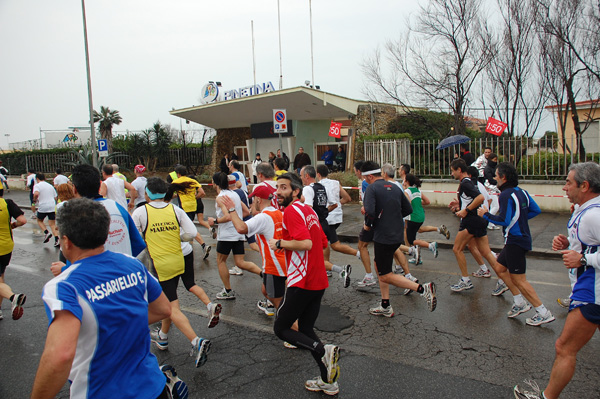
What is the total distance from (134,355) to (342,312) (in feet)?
12.7

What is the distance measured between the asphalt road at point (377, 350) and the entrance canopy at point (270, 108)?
551 inches

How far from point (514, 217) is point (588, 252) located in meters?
2.12

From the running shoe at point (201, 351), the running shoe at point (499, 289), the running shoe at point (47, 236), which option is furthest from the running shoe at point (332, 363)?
the running shoe at point (47, 236)

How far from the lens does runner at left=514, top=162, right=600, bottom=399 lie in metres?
3.12

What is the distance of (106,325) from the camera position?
6.93ft

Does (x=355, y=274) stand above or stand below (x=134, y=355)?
below

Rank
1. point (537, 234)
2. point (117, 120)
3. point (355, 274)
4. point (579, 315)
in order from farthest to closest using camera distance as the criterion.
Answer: point (117, 120)
point (537, 234)
point (355, 274)
point (579, 315)

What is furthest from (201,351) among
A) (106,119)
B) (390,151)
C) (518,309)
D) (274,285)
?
(106,119)

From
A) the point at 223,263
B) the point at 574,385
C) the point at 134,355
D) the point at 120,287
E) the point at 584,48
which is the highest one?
the point at 584,48

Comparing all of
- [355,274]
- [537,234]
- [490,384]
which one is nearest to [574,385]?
[490,384]

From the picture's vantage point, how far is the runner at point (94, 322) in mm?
1927

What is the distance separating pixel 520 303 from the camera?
17.6 feet

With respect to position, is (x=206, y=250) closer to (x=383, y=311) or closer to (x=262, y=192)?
(x=262, y=192)

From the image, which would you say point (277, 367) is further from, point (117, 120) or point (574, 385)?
point (117, 120)
